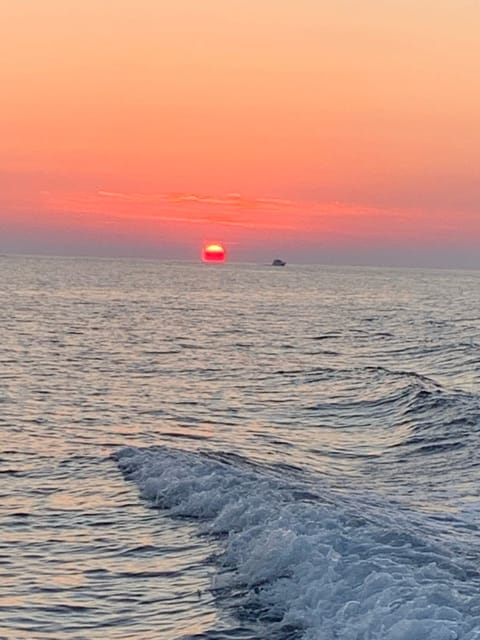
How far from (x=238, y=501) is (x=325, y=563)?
3.64 metres

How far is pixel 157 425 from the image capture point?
24094 mm

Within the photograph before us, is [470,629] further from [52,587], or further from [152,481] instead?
[152,481]

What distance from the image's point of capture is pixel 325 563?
1181 cm

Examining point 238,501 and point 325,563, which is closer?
point 325,563

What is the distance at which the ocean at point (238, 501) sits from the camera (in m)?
10.6

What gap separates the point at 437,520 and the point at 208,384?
1915 cm

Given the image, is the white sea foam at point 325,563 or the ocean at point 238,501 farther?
the ocean at point 238,501

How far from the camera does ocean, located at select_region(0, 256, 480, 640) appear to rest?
10570 mm

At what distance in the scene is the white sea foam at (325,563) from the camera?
9891 millimetres

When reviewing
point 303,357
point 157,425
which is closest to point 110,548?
point 157,425

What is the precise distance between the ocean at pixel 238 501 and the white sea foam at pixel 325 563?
3cm

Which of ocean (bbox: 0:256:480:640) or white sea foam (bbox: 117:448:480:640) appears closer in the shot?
white sea foam (bbox: 117:448:480:640)

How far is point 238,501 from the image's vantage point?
15.3 metres

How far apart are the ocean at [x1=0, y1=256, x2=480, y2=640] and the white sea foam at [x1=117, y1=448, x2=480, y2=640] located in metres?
0.03
